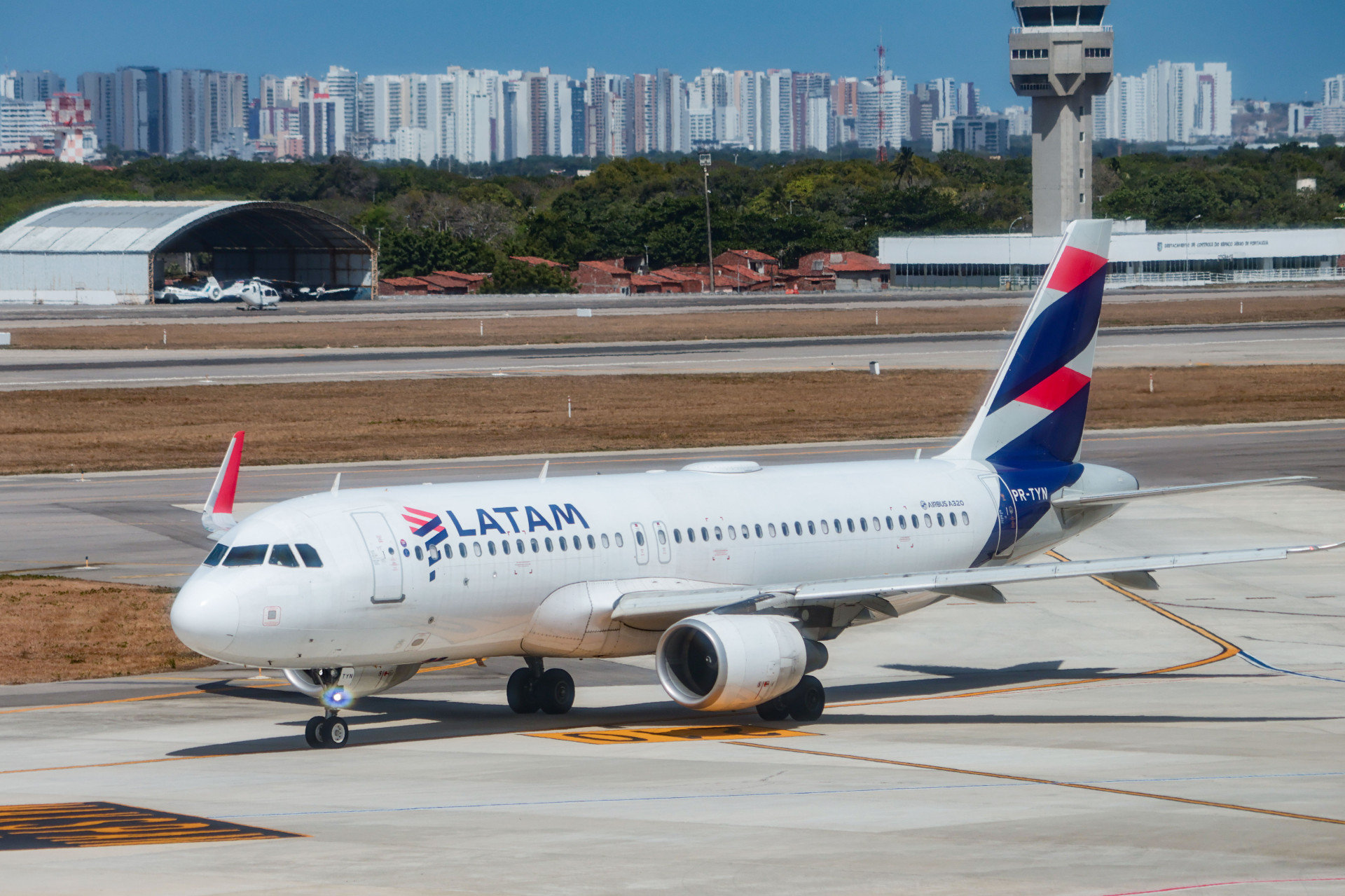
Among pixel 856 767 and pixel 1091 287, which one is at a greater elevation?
pixel 1091 287

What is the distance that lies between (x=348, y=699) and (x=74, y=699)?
24.5ft

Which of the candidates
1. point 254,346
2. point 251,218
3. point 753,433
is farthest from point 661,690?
point 251,218

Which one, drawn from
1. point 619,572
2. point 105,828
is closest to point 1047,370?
point 619,572

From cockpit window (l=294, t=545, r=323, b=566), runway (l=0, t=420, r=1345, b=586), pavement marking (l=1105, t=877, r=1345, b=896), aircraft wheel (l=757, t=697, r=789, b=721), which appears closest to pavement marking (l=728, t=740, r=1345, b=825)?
aircraft wheel (l=757, t=697, r=789, b=721)

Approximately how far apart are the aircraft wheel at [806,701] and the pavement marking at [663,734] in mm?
640

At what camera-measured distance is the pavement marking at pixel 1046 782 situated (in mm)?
20000

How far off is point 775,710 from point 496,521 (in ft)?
18.4

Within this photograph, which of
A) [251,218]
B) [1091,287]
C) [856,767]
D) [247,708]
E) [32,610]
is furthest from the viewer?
[251,218]

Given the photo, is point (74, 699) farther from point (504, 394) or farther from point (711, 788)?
point (504, 394)

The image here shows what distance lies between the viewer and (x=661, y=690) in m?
32.1

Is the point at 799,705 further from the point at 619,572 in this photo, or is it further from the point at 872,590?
the point at 619,572

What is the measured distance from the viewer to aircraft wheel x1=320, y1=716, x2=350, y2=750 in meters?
26.2

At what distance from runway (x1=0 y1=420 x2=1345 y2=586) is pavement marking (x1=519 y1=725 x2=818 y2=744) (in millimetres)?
18474

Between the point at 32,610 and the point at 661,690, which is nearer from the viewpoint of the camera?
the point at 661,690
